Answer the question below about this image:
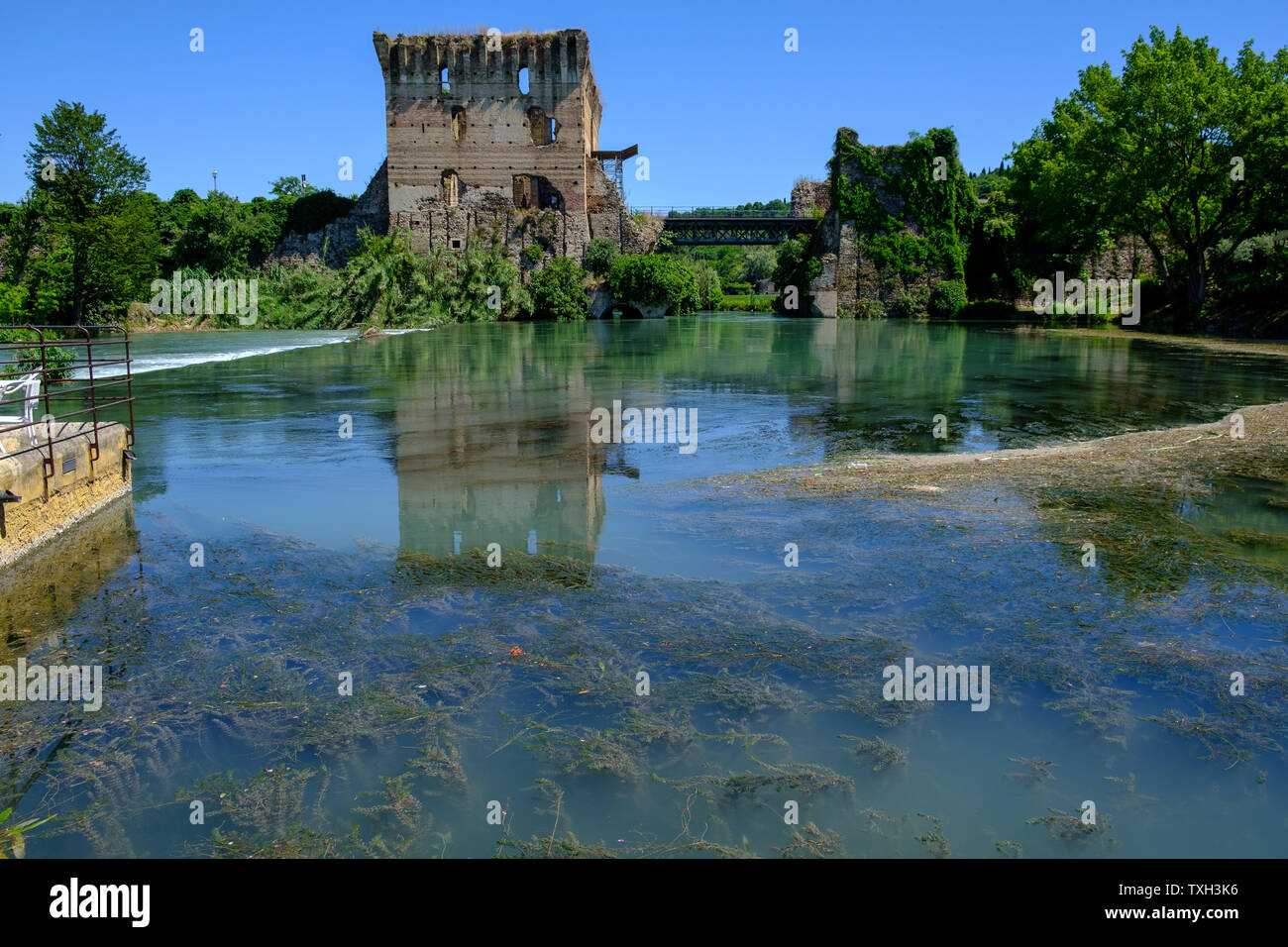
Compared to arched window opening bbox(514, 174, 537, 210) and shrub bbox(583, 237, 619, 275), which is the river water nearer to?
shrub bbox(583, 237, 619, 275)

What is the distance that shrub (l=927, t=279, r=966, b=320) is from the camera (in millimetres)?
53719

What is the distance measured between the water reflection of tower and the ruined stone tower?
4362cm

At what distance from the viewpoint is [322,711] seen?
5141mm

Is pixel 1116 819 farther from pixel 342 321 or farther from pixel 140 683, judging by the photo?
pixel 342 321

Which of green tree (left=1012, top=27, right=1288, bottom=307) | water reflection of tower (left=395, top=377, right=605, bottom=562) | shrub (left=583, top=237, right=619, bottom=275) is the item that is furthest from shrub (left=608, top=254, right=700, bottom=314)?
water reflection of tower (left=395, top=377, right=605, bottom=562)

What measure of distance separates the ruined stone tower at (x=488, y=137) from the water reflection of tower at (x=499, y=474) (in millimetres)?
43615

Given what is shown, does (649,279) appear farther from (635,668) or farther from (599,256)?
(635,668)

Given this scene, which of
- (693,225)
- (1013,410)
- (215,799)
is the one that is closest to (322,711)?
(215,799)

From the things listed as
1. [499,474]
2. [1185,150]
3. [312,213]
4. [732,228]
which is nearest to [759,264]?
[732,228]

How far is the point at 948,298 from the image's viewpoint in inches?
2116

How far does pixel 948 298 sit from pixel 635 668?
52.3m

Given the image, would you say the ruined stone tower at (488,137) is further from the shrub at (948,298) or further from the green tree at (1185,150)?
the green tree at (1185,150)

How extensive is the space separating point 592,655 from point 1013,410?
12618 mm

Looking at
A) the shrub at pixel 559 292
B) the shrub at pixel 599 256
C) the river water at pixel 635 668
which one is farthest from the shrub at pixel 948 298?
the river water at pixel 635 668
